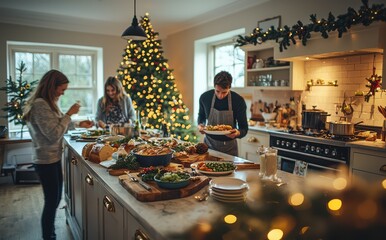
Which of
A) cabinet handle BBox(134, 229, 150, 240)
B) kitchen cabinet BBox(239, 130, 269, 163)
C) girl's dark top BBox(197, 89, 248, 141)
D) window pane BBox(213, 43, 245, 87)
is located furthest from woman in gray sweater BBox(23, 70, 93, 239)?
window pane BBox(213, 43, 245, 87)

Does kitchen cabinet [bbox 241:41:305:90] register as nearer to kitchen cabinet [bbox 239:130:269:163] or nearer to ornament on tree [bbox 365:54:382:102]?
kitchen cabinet [bbox 239:130:269:163]

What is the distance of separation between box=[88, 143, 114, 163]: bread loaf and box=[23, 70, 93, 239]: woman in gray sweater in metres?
0.53

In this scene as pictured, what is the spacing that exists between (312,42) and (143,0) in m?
2.54

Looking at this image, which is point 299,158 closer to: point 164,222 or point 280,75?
point 280,75

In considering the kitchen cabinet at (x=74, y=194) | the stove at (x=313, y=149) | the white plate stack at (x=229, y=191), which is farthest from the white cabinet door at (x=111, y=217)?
the stove at (x=313, y=149)

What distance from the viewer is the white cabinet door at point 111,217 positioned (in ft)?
4.97

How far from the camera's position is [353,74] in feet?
11.4

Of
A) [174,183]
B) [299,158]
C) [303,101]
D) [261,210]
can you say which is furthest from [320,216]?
[303,101]

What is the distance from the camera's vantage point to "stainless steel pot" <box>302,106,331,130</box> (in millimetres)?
3539

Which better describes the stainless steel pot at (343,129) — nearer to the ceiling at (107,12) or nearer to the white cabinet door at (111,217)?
the ceiling at (107,12)

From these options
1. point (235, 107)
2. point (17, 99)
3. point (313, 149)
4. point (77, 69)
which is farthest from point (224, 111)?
point (77, 69)

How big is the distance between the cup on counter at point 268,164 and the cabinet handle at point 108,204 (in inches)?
31.8

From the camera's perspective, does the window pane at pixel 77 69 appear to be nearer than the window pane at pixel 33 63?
No

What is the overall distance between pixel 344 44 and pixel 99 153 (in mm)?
2567
